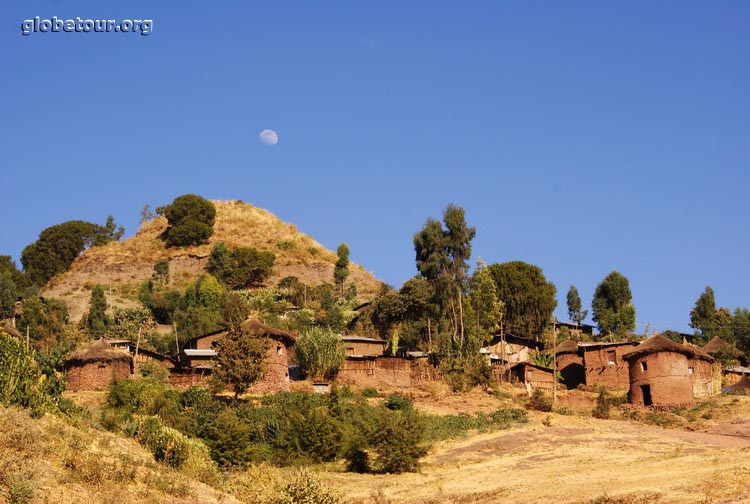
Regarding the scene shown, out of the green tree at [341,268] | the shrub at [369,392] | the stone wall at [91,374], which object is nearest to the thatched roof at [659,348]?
the shrub at [369,392]

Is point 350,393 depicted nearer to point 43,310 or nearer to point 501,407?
point 501,407

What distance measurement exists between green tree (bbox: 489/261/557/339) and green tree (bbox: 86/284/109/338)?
101 feet

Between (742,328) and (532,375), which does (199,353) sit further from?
(742,328)

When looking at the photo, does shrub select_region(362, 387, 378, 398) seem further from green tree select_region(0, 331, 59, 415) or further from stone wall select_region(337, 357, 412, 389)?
green tree select_region(0, 331, 59, 415)

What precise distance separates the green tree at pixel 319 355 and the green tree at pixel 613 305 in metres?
34.6

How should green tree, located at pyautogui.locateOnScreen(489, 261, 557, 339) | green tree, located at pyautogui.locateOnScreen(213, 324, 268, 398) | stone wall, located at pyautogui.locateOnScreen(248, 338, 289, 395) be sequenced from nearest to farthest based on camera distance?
green tree, located at pyautogui.locateOnScreen(213, 324, 268, 398) → stone wall, located at pyautogui.locateOnScreen(248, 338, 289, 395) → green tree, located at pyautogui.locateOnScreen(489, 261, 557, 339)

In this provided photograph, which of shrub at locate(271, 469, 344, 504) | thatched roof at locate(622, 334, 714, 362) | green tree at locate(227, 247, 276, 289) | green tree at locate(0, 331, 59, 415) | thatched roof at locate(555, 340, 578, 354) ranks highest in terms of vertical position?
Result: green tree at locate(227, 247, 276, 289)

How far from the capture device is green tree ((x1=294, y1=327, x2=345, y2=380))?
5391 cm

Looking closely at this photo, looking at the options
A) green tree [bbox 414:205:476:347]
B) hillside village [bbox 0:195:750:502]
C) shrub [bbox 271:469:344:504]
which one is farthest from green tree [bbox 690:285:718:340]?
shrub [bbox 271:469:344:504]

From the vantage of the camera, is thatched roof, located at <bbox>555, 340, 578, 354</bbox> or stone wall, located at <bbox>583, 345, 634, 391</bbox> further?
thatched roof, located at <bbox>555, 340, 578, 354</bbox>

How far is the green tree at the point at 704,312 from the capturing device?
282ft

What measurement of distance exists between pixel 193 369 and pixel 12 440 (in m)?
34.2

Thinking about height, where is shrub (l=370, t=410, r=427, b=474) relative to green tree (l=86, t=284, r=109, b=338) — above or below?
below

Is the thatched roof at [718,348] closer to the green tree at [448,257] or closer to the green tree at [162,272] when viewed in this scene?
the green tree at [448,257]
